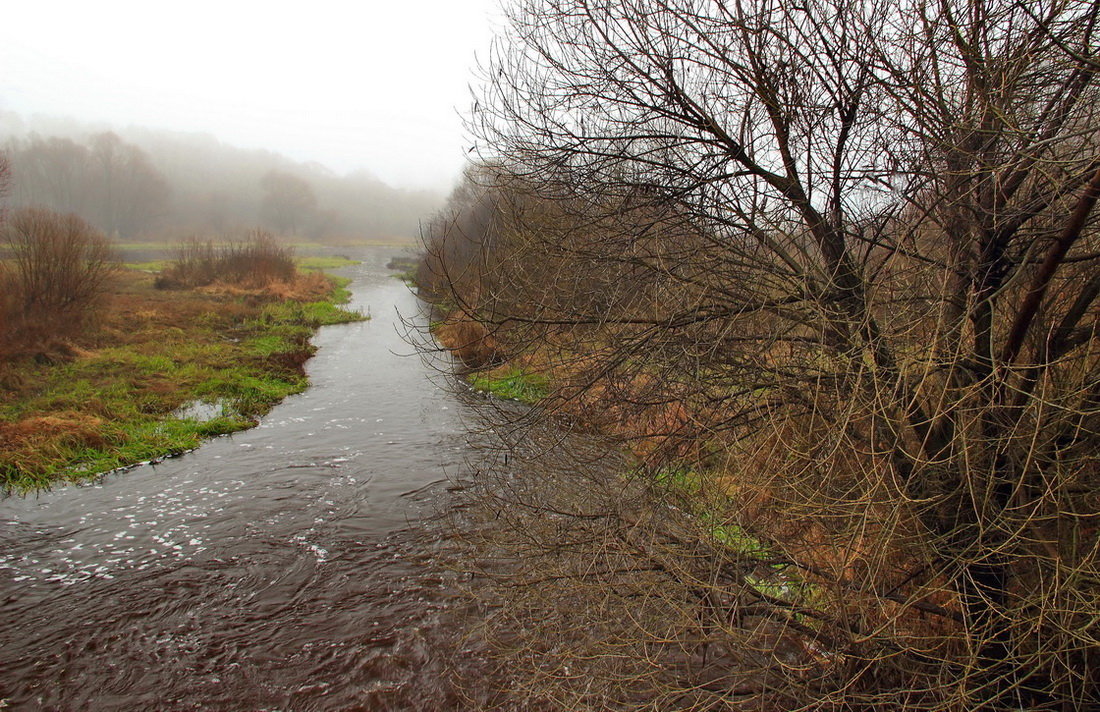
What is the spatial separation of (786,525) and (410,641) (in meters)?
3.35

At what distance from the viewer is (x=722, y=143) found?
14.9 feet

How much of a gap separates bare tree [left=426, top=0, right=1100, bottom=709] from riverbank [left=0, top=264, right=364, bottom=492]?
797 cm

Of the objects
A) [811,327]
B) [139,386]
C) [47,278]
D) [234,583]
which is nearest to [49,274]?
[47,278]

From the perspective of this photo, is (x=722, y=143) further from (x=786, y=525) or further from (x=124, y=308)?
(x=124, y=308)

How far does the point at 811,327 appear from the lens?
14.4ft

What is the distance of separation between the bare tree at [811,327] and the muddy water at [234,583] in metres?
1.76

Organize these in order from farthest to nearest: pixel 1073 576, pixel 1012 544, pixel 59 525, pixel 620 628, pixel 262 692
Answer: pixel 59 525 → pixel 262 692 → pixel 620 628 → pixel 1012 544 → pixel 1073 576

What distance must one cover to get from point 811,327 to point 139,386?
43.3 ft

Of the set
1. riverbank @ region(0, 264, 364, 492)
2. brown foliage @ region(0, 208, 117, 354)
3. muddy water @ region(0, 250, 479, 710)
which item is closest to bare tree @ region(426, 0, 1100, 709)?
muddy water @ region(0, 250, 479, 710)

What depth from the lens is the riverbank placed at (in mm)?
9266

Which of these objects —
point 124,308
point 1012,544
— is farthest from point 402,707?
point 124,308

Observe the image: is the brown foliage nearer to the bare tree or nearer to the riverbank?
the riverbank

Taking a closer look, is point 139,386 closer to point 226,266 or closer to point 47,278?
point 47,278

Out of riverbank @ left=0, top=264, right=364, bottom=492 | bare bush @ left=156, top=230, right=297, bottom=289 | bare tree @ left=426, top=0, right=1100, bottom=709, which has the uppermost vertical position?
bare tree @ left=426, top=0, right=1100, bottom=709
